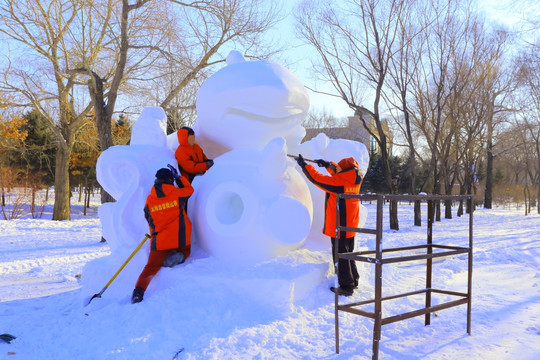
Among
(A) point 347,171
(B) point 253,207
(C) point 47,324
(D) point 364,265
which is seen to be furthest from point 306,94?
(C) point 47,324

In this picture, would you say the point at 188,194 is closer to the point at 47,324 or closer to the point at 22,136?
the point at 47,324

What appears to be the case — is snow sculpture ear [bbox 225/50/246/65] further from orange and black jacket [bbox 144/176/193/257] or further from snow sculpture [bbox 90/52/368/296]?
orange and black jacket [bbox 144/176/193/257]

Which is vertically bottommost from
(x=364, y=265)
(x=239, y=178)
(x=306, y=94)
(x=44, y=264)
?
(x=44, y=264)

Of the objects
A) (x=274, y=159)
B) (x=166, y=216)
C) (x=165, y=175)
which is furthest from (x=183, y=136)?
(x=274, y=159)

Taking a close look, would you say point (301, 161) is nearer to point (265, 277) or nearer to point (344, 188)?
point (344, 188)

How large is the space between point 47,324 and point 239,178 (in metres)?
2.41

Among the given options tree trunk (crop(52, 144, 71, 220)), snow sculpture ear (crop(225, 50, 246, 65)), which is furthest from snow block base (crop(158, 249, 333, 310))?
tree trunk (crop(52, 144, 71, 220))

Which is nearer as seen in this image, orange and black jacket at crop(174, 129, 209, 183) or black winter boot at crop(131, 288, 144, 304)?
black winter boot at crop(131, 288, 144, 304)

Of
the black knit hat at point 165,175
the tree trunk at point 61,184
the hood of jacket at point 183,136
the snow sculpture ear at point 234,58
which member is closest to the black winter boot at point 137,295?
the black knit hat at point 165,175

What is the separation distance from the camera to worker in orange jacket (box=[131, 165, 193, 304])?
13.9 feet

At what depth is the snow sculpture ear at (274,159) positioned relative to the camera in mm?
4270

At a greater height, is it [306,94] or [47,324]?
[306,94]

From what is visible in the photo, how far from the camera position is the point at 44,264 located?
8273 millimetres

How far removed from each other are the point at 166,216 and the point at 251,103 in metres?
1.56
